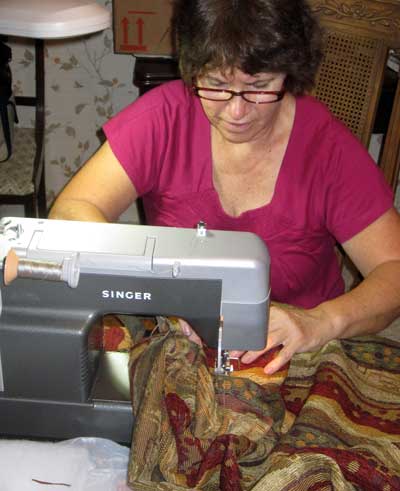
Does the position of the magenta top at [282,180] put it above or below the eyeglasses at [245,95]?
below

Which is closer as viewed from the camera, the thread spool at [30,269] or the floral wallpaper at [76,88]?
the thread spool at [30,269]

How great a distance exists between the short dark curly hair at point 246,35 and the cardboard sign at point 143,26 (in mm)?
1327

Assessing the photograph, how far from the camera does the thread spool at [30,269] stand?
0.85 meters

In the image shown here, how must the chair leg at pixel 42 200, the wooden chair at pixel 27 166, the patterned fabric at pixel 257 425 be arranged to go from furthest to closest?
the chair leg at pixel 42 200 → the wooden chair at pixel 27 166 → the patterned fabric at pixel 257 425

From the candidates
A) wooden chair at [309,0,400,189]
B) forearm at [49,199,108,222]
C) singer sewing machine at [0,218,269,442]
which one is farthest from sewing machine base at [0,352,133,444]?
wooden chair at [309,0,400,189]

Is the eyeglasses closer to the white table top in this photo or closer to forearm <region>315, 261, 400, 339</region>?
the white table top

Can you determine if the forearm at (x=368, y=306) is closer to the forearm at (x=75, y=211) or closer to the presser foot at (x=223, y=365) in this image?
the presser foot at (x=223, y=365)

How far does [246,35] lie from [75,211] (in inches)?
18.0

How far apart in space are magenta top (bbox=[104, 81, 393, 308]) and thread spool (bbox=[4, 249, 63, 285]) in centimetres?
57

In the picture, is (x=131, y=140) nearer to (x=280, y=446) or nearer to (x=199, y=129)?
(x=199, y=129)

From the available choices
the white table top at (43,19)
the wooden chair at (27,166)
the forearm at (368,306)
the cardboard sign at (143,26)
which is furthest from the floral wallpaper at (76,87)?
the forearm at (368,306)

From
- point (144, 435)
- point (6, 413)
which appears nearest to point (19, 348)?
point (6, 413)

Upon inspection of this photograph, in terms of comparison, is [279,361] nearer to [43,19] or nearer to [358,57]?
[43,19]

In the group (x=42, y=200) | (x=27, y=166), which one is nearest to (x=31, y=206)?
(x=27, y=166)
